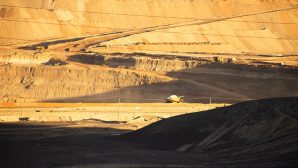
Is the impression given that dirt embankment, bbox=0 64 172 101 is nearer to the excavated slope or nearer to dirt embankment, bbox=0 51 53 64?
dirt embankment, bbox=0 51 53 64

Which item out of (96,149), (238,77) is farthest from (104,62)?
(96,149)

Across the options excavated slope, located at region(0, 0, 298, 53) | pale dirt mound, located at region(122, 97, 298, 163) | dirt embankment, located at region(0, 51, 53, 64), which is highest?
excavated slope, located at region(0, 0, 298, 53)

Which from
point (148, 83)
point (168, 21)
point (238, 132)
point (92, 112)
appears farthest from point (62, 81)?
point (168, 21)

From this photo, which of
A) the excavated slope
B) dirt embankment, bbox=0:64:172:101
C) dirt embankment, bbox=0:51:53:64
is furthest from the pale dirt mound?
Result: the excavated slope

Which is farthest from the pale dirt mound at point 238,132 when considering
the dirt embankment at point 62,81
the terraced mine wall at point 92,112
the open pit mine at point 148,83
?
the dirt embankment at point 62,81

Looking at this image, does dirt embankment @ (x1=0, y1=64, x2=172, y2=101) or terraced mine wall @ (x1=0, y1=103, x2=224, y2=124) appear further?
dirt embankment @ (x1=0, y1=64, x2=172, y2=101)

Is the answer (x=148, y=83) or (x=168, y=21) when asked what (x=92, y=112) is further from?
(x=168, y=21)
